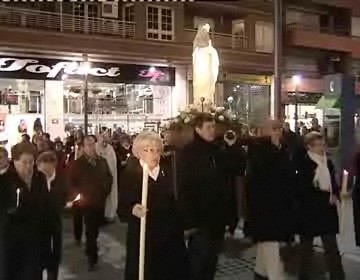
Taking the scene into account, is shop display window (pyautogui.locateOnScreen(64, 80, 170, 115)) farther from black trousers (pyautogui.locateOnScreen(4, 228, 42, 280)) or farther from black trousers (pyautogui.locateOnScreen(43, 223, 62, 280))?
black trousers (pyautogui.locateOnScreen(4, 228, 42, 280))

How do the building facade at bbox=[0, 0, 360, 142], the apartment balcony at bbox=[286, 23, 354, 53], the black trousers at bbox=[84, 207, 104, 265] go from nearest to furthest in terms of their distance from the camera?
the black trousers at bbox=[84, 207, 104, 265]
the building facade at bbox=[0, 0, 360, 142]
the apartment balcony at bbox=[286, 23, 354, 53]

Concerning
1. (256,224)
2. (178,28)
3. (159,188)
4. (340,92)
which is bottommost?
(256,224)

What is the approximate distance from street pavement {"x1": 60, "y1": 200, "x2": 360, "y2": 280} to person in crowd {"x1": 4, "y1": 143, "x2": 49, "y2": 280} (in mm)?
2112

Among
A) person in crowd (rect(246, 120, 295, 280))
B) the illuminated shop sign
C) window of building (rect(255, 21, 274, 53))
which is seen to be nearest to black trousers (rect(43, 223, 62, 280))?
person in crowd (rect(246, 120, 295, 280))

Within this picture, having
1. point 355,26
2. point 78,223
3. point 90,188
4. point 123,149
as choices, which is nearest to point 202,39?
point 123,149

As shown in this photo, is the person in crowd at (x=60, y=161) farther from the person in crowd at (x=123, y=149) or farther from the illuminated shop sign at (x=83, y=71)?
the illuminated shop sign at (x=83, y=71)

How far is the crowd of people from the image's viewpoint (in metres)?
5.11

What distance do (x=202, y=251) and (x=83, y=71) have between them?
1925 cm

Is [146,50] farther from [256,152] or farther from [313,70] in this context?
[256,152]

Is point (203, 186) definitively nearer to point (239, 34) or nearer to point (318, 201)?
point (318, 201)

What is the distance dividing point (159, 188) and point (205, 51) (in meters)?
10.8

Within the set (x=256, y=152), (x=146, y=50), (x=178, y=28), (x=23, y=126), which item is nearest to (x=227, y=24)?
(x=178, y=28)

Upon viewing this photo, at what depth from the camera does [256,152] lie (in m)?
6.11

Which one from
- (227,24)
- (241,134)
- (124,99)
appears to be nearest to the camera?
(241,134)
